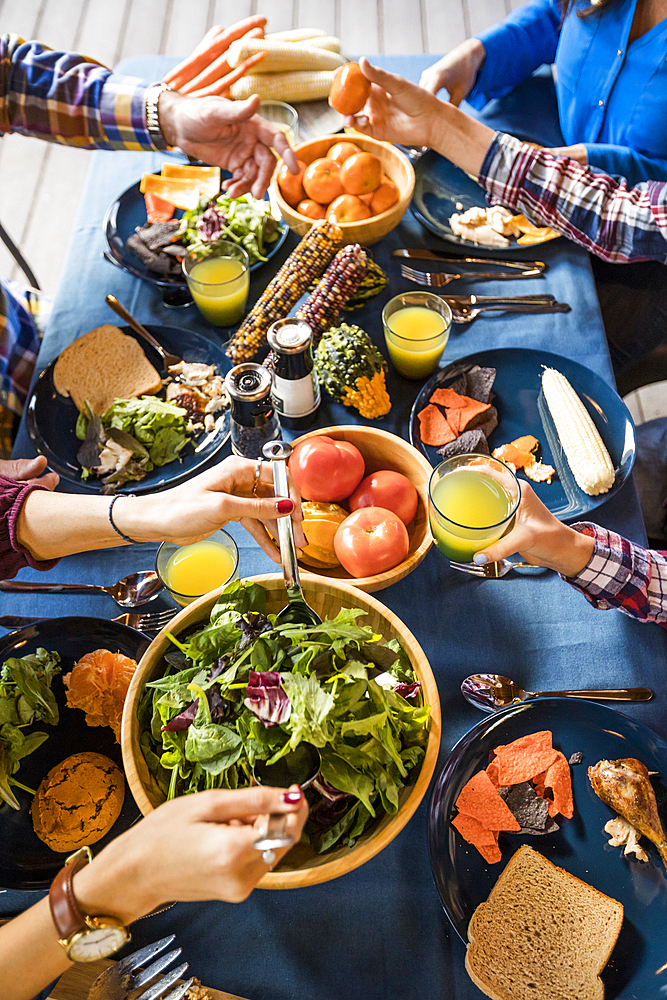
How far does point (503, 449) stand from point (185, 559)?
76 cm

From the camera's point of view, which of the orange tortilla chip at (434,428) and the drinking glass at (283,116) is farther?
the drinking glass at (283,116)

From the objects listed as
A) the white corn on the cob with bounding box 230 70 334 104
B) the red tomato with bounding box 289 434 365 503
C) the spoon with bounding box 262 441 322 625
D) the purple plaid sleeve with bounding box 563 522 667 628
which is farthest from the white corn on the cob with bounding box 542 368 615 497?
the white corn on the cob with bounding box 230 70 334 104

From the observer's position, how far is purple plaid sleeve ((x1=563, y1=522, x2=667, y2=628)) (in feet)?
4.10

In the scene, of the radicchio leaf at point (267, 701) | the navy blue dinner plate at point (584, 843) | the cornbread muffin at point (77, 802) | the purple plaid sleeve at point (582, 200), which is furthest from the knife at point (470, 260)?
the cornbread muffin at point (77, 802)

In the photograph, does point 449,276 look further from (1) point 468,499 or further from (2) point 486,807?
(2) point 486,807

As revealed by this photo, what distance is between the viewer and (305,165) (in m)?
1.98

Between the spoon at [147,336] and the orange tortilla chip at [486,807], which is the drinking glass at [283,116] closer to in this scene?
the spoon at [147,336]

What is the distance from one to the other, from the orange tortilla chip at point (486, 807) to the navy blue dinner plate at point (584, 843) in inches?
0.6

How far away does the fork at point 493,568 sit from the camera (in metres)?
1.35

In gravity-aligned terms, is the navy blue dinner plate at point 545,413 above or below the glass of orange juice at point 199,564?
above

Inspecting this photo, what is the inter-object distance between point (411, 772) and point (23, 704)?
65 cm

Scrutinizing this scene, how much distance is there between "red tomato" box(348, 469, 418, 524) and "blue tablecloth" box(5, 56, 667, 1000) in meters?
0.14

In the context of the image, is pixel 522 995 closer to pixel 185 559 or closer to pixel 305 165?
pixel 185 559

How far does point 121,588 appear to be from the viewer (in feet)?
4.35
